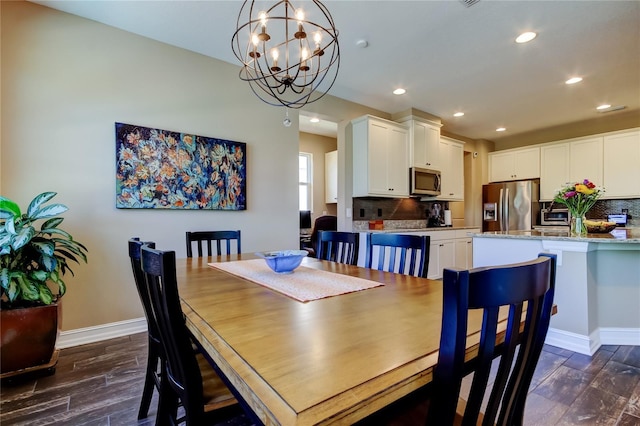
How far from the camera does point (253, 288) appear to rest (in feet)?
4.22

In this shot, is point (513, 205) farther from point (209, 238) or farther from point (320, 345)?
point (320, 345)

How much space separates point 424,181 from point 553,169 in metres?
2.61

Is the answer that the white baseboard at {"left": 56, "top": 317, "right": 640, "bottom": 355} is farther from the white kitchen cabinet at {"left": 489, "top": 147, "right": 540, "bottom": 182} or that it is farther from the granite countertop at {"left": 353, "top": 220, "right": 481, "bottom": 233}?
the white kitchen cabinet at {"left": 489, "top": 147, "right": 540, "bottom": 182}

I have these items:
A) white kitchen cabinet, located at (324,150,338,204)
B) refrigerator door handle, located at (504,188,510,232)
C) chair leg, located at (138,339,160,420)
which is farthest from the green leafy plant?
refrigerator door handle, located at (504,188,510,232)

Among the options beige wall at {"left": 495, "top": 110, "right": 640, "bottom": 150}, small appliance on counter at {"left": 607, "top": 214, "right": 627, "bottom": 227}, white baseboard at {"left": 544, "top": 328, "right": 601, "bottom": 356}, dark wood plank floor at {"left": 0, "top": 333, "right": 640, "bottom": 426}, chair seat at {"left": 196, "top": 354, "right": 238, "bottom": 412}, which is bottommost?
dark wood plank floor at {"left": 0, "top": 333, "right": 640, "bottom": 426}

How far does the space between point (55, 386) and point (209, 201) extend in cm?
178

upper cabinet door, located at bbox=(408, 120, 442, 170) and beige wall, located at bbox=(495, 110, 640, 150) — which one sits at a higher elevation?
beige wall, located at bbox=(495, 110, 640, 150)

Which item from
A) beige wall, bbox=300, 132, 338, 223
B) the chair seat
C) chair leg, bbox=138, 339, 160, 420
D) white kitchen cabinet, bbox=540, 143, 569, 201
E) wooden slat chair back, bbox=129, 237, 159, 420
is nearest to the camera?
the chair seat

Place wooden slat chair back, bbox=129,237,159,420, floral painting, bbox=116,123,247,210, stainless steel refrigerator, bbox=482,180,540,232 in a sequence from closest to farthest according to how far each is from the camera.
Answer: wooden slat chair back, bbox=129,237,159,420
floral painting, bbox=116,123,247,210
stainless steel refrigerator, bbox=482,180,540,232

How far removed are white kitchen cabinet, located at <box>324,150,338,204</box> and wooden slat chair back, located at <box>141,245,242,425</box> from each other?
→ 541cm

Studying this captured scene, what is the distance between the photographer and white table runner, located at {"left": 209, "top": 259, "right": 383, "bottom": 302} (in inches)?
47.3

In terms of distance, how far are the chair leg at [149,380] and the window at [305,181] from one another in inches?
194

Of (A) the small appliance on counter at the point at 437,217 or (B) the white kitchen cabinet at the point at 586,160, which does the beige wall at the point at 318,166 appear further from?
(B) the white kitchen cabinet at the point at 586,160

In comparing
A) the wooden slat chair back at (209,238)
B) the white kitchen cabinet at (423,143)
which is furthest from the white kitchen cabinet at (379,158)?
the wooden slat chair back at (209,238)
